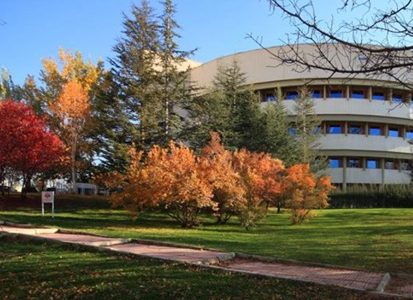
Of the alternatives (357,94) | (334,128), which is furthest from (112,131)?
(357,94)

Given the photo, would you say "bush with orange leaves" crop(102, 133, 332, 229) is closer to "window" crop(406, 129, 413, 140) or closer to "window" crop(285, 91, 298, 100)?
"window" crop(285, 91, 298, 100)

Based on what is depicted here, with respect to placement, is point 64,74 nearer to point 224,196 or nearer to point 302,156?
point 302,156

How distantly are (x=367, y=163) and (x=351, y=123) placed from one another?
4672 mm

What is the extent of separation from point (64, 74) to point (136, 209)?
2319 centimetres

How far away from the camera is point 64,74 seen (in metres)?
44.6

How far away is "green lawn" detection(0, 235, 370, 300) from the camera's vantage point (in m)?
8.73

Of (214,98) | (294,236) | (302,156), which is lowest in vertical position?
(294,236)

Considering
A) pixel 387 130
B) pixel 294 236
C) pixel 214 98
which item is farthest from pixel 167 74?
pixel 387 130

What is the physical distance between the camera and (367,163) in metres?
59.3

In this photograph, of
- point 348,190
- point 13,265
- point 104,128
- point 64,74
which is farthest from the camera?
point 348,190

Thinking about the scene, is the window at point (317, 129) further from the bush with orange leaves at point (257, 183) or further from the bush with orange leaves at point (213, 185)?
the bush with orange leaves at point (257, 183)

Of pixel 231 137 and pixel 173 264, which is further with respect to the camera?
pixel 231 137

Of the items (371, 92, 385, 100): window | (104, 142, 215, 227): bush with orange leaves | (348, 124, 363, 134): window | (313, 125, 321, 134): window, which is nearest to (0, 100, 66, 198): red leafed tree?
(104, 142, 215, 227): bush with orange leaves

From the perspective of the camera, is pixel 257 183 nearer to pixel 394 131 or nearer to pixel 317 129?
pixel 317 129
